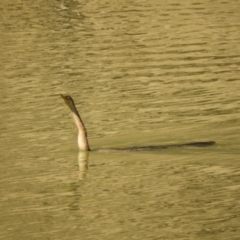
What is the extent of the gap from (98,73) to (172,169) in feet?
24.2

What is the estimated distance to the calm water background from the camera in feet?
43.0

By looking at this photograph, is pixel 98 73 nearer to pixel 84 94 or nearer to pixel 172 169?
pixel 84 94

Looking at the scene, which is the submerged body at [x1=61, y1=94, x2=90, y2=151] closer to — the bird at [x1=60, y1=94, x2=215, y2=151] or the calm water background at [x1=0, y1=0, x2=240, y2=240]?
the bird at [x1=60, y1=94, x2=215, y2=151]

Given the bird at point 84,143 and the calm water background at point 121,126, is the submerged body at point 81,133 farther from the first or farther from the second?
the calm water background at point 121,126

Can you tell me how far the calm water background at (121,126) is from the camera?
13094 millimetres

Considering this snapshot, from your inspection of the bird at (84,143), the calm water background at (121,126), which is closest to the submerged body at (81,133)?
the bird at (84,143)

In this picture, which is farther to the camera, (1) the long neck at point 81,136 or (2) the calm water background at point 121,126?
(1) the long neck at point 81,136

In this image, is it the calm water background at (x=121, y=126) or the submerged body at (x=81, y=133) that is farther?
the submerged body at (x=81, y=133)

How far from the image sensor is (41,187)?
14.4 metres

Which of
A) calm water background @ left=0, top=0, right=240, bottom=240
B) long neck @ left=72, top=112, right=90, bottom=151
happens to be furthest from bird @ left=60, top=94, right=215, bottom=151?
calm water background @ left=0, top=0, right=240, bottom=240

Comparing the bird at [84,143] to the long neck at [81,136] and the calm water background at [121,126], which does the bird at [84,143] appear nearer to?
the long neck at [81,136]

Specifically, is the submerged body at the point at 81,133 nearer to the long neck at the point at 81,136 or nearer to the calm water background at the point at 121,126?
the long neck at the point at 81,136

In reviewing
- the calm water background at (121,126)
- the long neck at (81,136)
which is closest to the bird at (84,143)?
the long neck at (81,136)

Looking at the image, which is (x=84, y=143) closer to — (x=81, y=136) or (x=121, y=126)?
(x=81, y=136)
